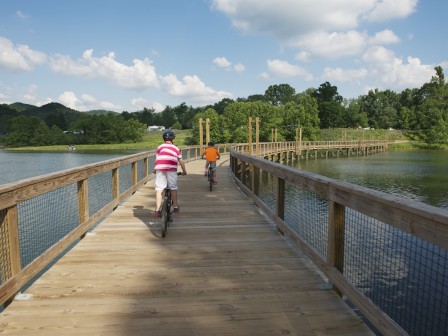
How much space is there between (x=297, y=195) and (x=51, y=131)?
104 m

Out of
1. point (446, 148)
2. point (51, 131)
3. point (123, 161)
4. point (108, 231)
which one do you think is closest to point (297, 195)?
point (123, 161)

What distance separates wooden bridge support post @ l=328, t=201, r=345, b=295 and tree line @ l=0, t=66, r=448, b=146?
64.7 meters

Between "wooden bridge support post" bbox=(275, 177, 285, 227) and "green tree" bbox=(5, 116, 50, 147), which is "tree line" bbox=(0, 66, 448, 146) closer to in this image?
"green tree" bbox=(5, 116, 50, 147)

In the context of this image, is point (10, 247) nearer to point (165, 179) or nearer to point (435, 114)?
point (165, 179)

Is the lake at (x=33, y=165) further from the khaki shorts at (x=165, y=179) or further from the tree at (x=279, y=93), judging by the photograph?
the tree at (x=279, y=93)

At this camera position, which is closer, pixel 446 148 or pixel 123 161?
pixel 123 161

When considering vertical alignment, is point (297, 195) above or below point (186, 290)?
below

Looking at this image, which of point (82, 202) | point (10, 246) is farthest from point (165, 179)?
point (10, 246)

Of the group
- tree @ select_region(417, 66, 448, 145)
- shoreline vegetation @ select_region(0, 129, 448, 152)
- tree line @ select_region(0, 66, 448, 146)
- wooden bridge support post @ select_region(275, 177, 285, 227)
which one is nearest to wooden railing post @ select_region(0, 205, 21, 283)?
wooden bridge support post @ select_region(275, 177, 285, 227)

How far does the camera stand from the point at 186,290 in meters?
3.29

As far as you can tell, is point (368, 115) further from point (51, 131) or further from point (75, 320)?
point (75, 320)

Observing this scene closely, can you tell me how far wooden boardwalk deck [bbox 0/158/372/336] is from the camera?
265 cm

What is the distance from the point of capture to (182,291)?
327 centimetres

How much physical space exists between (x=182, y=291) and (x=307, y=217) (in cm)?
1117
